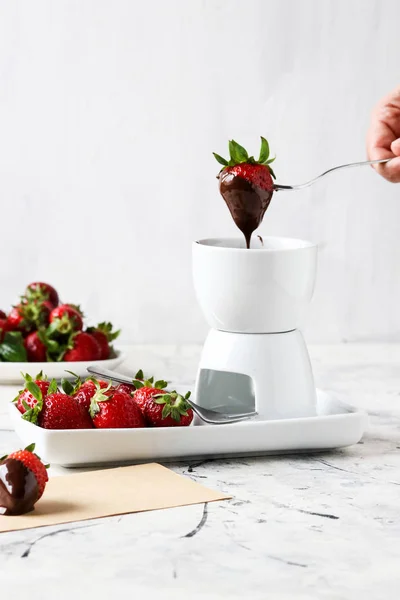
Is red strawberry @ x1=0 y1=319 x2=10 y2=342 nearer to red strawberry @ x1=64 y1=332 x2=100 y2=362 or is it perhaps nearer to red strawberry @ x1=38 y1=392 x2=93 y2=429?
red strawberry @ x1=64 y1=332 x2=100 y2=362

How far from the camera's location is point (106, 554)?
936 mm

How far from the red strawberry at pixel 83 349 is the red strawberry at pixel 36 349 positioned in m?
0.05

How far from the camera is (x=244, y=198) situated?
55.1 inches

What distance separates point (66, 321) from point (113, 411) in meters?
0.79

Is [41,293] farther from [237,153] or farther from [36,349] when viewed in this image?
[237,153]

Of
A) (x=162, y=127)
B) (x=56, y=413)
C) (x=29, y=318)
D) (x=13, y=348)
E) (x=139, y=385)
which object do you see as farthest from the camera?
(x=162, y=127)

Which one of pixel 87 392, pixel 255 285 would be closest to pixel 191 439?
pixel 87 392

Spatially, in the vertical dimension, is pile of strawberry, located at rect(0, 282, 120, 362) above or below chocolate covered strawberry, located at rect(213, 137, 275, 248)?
below

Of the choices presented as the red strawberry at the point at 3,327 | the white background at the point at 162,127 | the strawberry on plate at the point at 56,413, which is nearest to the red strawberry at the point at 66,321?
the red strawberry at the point at 3,327

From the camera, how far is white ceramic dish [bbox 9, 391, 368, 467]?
1208mm

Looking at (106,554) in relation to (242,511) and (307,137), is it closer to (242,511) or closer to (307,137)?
(242,511)

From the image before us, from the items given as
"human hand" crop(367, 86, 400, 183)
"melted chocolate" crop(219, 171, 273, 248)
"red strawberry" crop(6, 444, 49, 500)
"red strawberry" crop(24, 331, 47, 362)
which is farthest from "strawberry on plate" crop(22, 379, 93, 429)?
"human hand" crop(367, 86, 400, 183)

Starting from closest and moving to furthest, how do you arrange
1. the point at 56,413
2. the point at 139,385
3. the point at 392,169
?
the point at 56,413 < the point at 139,385 < the point at 392,169

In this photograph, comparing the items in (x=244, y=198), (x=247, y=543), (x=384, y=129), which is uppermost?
(x=384, y=129)
